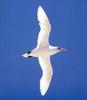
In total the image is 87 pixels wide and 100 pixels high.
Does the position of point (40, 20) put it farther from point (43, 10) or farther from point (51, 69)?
point (51, 69)

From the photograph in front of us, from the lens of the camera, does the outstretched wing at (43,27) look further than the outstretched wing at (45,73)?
No

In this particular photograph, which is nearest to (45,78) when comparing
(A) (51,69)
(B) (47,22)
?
(A) (51,69)

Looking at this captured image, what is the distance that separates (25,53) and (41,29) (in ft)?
0.96

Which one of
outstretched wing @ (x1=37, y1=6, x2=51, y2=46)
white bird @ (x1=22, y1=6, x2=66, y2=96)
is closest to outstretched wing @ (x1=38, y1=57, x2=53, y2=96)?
white bird @ (x1=22, y1=6, x2=66, y2=96)

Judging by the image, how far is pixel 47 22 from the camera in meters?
6.53

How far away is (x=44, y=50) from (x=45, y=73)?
267mm

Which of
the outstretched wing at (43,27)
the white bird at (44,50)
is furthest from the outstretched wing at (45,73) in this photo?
the outstretched wing at (43,27)

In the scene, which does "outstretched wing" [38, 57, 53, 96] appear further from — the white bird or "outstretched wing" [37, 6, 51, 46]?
"outstretched wing" [37, 6, 51, 46]

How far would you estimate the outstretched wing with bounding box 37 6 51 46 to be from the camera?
6504 mm

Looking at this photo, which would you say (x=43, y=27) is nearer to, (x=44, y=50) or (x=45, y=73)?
(x=44, y=50)

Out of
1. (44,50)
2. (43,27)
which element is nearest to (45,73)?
(44,50)

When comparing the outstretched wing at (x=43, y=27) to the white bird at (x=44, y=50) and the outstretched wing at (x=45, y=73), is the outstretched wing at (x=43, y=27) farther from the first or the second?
the outstretched wing at (x=45, y=73)

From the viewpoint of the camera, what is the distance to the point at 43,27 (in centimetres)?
657

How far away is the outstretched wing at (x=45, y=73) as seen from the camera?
6676mm
